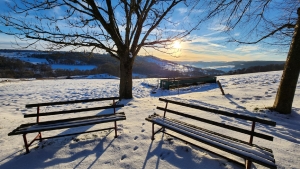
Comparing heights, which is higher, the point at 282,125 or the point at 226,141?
the point at 226,141

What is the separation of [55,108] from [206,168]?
7.94m

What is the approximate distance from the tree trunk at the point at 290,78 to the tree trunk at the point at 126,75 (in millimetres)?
6109

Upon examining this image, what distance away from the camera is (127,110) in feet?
21.3

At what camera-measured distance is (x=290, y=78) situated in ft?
17.2

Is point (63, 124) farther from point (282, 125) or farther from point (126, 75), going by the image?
point (282, 125)

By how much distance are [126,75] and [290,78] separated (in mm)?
6427

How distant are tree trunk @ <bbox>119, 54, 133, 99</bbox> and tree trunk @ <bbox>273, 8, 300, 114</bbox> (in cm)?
611

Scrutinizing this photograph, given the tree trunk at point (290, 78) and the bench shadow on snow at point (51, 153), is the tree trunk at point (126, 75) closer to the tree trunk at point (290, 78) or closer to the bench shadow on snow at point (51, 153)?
the bench shadow on snow at point (51, 153)

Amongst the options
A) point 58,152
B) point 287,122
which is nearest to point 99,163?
point 58,152

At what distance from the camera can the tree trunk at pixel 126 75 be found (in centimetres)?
802

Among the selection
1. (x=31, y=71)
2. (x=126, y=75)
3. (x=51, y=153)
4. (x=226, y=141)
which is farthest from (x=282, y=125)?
(x=31, y=71)

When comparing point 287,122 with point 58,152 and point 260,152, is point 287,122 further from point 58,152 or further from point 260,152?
point 58,152

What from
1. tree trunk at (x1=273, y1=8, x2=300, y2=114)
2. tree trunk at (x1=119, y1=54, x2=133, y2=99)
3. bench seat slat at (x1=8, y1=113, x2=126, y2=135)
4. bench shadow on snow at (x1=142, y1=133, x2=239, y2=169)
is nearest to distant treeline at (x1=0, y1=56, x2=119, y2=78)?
tree trunk at (x1=119, y1=54, x2=133, y2=99)

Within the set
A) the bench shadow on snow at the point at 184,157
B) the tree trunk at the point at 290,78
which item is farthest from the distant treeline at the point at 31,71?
the bench shadow on snow at the point at 184,157
